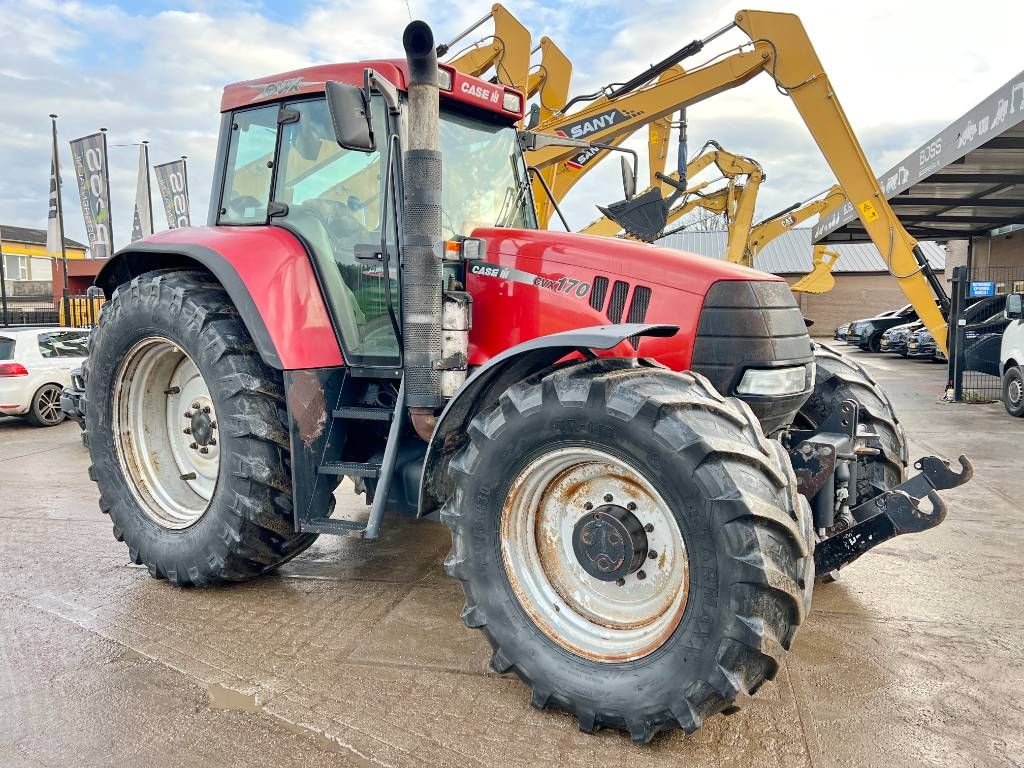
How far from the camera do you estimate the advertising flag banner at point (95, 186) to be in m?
20.3

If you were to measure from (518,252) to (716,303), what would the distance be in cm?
96

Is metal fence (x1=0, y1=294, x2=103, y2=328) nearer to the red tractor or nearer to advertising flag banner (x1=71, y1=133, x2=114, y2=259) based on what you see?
advertising flag banner (x1=71, y1=133, x2=114, y2=259)

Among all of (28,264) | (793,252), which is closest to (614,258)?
(793,252)

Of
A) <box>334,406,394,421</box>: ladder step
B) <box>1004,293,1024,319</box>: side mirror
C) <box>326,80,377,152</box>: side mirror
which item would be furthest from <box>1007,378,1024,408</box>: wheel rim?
<box>326,80,377,152</box>: side mirror

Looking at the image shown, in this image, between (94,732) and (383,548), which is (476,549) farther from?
(383,548)

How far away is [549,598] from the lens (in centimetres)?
307

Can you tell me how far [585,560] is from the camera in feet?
9.68

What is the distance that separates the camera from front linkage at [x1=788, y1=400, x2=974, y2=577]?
320 centimetres

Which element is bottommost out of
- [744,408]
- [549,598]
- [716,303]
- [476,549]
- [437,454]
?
[549,598]

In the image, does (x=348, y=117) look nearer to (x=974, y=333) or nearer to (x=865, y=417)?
(x=865, y=417)

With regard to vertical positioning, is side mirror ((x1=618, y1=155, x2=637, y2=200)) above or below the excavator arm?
below

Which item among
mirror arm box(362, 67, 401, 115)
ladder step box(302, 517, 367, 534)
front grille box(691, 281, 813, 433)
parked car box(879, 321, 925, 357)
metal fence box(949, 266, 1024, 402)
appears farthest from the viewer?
parked car box(879, 321, 925, 357)

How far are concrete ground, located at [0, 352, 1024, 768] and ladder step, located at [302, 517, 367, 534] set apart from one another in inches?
18.6

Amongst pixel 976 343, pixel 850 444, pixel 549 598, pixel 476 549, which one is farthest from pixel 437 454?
pixel 976 343
